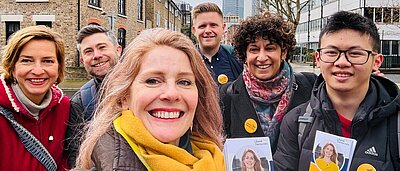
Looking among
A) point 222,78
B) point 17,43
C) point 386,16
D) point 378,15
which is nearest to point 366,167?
point 17,43

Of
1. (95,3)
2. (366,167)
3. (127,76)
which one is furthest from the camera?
(95,3)

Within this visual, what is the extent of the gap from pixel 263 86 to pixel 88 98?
5.30 ft

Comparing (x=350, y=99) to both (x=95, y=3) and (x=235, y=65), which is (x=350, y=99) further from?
(x=95, y=3)

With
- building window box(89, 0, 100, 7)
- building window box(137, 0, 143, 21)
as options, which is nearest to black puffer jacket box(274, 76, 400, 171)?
building window box(89, 0, 100, 7)

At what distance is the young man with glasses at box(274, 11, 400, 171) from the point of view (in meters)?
2.52

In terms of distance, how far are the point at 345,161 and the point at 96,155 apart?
1.38 meters

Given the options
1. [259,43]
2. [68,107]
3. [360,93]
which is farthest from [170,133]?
[259,43]

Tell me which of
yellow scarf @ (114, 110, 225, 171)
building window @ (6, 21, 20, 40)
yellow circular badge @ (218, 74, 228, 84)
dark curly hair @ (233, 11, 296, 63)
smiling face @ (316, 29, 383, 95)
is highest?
building window @ (6, 21, 20, 40)

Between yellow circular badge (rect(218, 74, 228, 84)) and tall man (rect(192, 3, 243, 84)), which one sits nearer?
yellow circular badge (rect(218, 74, 228, 84))

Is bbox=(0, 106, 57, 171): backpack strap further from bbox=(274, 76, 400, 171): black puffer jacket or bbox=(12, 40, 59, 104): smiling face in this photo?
bbox=(274, 76, 400, 171): black puffer jacket

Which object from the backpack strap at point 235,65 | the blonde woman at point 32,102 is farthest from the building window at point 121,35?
the blonde woman at point 32,102

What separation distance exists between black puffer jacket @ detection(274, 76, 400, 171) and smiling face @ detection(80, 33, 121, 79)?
230cm

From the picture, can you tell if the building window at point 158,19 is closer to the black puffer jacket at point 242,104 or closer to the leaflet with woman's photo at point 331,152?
the black puffer jacket at point 242,104

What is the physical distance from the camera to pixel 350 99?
271 centimetres
